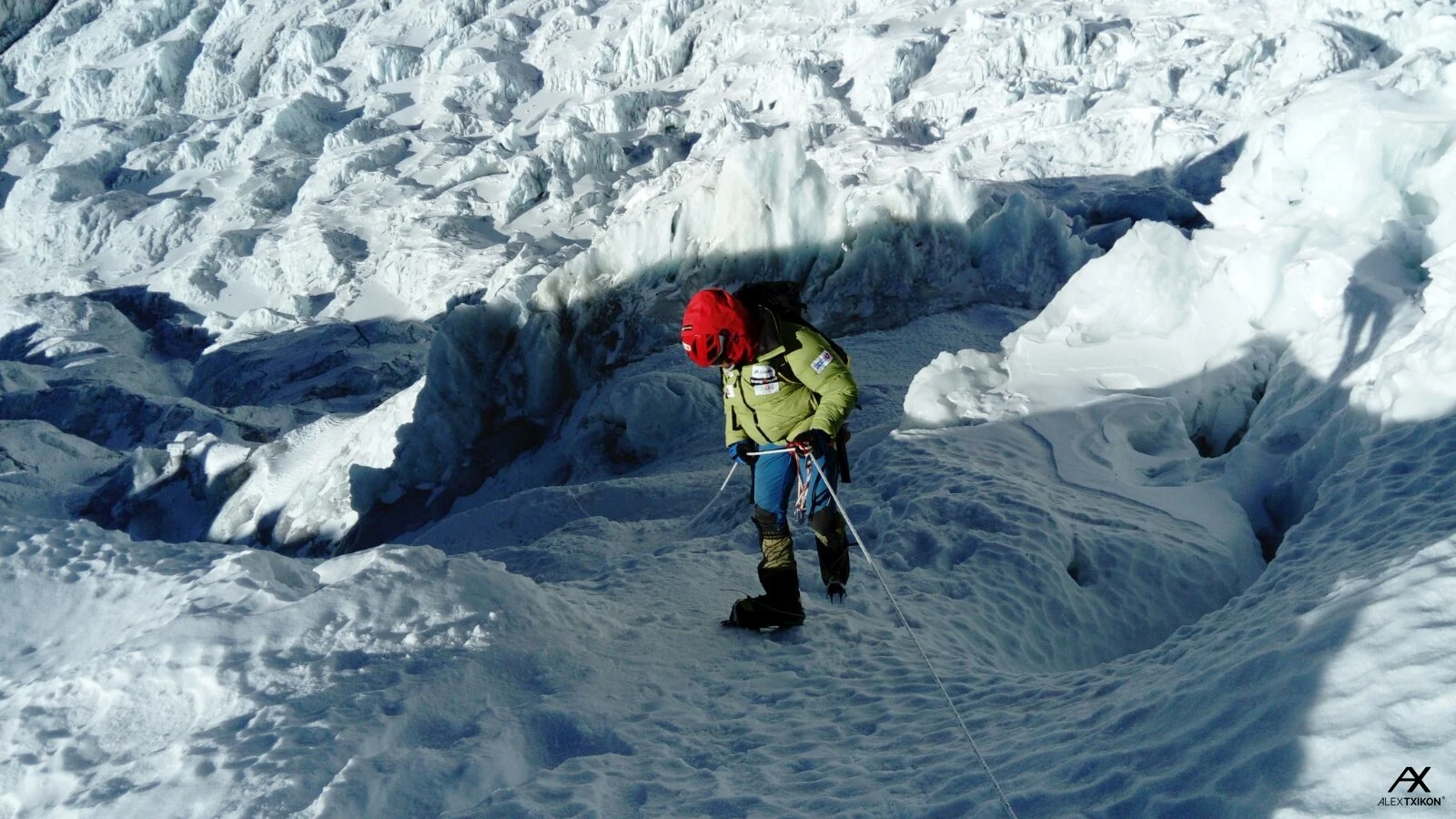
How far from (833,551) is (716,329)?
1.38m

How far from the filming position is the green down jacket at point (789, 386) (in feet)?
12.5

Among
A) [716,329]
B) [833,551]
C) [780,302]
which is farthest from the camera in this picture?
[833,551]

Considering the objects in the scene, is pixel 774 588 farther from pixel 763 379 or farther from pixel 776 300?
pixel 776 300

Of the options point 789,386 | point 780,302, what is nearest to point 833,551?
point 789,386

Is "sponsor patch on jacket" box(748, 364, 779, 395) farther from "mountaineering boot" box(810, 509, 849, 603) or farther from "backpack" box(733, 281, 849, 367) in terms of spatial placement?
"mountaineering boot" box(810, 509, 849, 603)

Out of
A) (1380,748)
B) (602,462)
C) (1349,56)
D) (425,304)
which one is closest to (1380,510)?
(1380,748)

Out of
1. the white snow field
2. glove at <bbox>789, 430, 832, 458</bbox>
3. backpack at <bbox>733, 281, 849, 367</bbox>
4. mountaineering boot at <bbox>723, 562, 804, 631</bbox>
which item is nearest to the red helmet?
backpack at <bbox>733, 281, 849, 367</bbox>

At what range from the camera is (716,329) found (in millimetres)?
3676

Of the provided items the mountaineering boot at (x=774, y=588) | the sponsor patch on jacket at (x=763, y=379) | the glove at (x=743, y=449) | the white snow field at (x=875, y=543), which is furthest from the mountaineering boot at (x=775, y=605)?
the sponsor patch on jacket at (x=763, y=379)

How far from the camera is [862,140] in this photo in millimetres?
37562

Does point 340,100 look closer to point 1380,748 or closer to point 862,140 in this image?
point 862,140

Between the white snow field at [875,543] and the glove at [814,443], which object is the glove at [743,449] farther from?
the white snow field at [875,543]

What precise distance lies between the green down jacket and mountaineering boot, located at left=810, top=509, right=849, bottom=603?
0.52 metres

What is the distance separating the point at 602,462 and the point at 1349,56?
3193 centimetres
